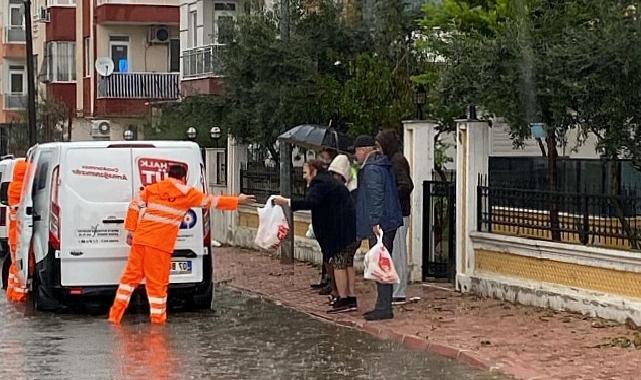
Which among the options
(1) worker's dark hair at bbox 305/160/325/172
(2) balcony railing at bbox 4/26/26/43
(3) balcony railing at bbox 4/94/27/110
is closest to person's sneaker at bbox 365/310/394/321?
(1) worker's dark hair at bbox 305/160/325/172

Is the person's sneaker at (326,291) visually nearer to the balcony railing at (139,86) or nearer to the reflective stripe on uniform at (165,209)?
the reflective stripe on uniform at (165,209)

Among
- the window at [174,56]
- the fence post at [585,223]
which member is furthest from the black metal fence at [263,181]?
the window at [174,56]

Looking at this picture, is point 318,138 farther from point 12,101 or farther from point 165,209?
point 12,101

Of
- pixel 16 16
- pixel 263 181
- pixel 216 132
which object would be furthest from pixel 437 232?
pixel 16 16

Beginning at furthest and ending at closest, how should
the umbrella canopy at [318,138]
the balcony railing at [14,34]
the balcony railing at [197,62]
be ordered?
the balcony railing at [14,34] → the balcony railing at [197,62] → the umbrella canopy at [318,138]

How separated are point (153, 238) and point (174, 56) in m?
34.5

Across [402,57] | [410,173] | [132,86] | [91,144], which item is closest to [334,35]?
[402,57]

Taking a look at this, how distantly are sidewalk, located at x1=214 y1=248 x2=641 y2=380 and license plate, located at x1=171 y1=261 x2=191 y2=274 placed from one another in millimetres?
1477

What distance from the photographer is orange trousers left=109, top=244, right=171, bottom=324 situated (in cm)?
1534

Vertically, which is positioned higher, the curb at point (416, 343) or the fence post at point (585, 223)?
the fence post at point (585, 223)

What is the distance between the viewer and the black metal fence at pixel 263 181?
24.0 metres

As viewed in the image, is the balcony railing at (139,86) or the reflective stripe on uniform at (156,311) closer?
the reflective stripe on uniform at (156,311)

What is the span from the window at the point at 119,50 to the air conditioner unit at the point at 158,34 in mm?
873

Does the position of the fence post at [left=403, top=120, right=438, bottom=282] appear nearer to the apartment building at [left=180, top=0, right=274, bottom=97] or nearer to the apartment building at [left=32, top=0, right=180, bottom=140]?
the apartment building at [left=180, top=0, right=274, bottom=97]
